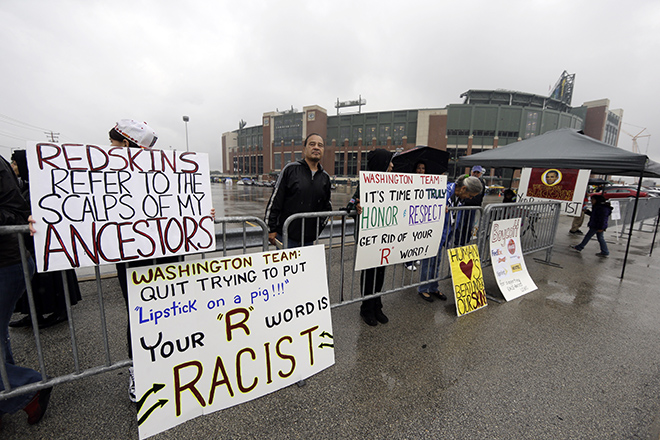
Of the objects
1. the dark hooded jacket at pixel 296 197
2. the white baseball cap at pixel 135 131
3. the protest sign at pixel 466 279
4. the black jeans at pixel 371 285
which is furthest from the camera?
the protest sign at pixel 466 279

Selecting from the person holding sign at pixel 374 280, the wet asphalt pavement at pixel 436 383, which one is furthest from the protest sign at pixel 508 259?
the person holding sign at pixel 374 280

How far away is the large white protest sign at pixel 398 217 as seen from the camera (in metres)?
2.87

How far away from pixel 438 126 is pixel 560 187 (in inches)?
1817

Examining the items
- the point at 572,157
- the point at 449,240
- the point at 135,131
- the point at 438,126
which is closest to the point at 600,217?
the point at 572,157

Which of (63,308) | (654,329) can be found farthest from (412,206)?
(63,308)

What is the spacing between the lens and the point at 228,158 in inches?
3563

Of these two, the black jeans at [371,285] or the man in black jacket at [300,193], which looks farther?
the black jeans at [371,285]

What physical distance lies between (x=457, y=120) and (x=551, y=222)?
162 ft

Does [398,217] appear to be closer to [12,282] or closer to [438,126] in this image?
[12,282]

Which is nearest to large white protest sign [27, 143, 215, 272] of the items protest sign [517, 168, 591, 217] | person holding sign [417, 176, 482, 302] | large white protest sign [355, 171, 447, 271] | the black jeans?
large white protest sign [355, 171, 447, 271]

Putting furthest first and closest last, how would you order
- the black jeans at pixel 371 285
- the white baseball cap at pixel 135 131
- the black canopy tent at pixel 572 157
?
the black canopy tent at pixel 572 157 < the black jeans at pixel 371 285 < the white baseball cap at pixel 135 131

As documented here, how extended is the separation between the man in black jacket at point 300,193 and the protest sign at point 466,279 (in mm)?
1858

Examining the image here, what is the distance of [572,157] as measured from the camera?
558cm

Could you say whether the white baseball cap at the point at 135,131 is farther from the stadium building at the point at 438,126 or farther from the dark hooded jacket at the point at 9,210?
the stadium building at the point at 438,126
